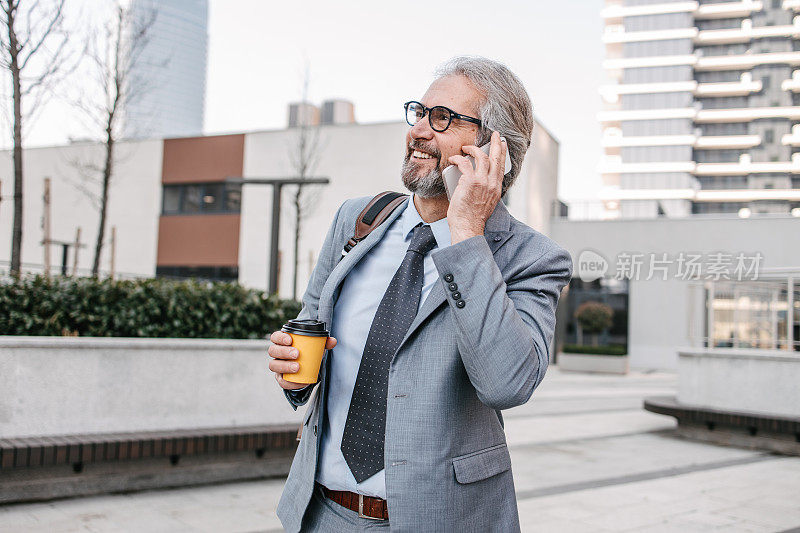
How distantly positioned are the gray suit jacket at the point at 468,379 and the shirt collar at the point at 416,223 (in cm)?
11

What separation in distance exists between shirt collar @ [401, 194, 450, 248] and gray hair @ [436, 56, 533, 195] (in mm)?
162

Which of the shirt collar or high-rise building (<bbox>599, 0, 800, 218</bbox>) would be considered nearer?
the shirt collar

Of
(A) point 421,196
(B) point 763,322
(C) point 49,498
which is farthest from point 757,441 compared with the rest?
(A) point 421,196

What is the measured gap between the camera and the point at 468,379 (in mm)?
1492

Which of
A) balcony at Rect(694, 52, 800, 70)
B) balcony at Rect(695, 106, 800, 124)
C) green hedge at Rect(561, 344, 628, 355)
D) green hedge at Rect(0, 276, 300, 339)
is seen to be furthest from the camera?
balcony at Rect(695, 106, 800, 124)

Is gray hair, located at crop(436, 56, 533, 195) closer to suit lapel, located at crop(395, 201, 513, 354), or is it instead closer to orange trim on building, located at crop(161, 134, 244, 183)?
suit lapel, located at crop(395, 201, 513, 354)

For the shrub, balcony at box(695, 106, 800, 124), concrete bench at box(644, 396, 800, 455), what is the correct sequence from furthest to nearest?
balcony at box(695, 106, 800, 124), the shrub, concrete bench at box(644, 396, 800, 455)

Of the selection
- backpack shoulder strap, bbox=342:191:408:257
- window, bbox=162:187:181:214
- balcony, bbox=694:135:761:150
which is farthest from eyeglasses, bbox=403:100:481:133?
balcony, bbox=694:135:761:150

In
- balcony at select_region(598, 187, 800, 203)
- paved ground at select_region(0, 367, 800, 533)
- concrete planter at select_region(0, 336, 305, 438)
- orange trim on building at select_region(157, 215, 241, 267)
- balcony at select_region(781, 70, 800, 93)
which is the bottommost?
paved ground at select_region(0, 367, 800, 533)

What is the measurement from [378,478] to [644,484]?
17.9 ft

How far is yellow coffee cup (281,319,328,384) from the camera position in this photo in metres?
1.53

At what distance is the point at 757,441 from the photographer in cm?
835

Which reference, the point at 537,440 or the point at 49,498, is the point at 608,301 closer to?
the point at 537,440

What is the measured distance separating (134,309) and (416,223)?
4508 millimetres
